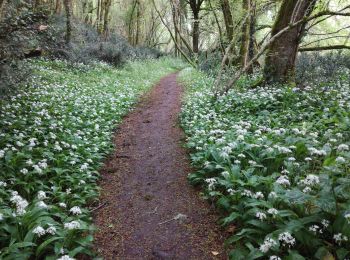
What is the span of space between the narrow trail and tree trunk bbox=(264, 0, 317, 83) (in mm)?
5277

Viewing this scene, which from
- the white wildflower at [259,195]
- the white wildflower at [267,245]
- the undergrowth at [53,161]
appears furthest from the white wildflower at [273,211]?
the undergrowth at [53,161]

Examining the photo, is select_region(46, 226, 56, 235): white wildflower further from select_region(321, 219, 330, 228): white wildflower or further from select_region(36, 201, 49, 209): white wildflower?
select_region(321, 219, 330, 228): white wildflower

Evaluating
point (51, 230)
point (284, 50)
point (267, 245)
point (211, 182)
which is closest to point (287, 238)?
point (267, 245)

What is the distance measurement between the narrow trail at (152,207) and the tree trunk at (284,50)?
5.28 metres

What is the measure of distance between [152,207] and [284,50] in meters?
8.99

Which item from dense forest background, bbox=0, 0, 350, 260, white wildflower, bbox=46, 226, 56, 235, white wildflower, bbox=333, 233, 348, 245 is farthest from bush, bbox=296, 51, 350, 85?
white wildflower, bbox=46, 226, 56, 235

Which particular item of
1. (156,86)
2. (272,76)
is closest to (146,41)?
(156,86)

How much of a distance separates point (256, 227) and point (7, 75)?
7182 millimetres

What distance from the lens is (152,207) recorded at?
553 cm

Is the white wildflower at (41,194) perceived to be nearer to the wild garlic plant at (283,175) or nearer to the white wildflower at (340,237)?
the wild garlic plant at (283,175)

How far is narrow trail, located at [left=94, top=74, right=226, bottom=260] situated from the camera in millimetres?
4465

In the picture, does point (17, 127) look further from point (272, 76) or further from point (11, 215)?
point (272, 76)

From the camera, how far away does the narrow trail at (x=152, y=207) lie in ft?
14.6

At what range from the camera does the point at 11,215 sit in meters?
4.14
